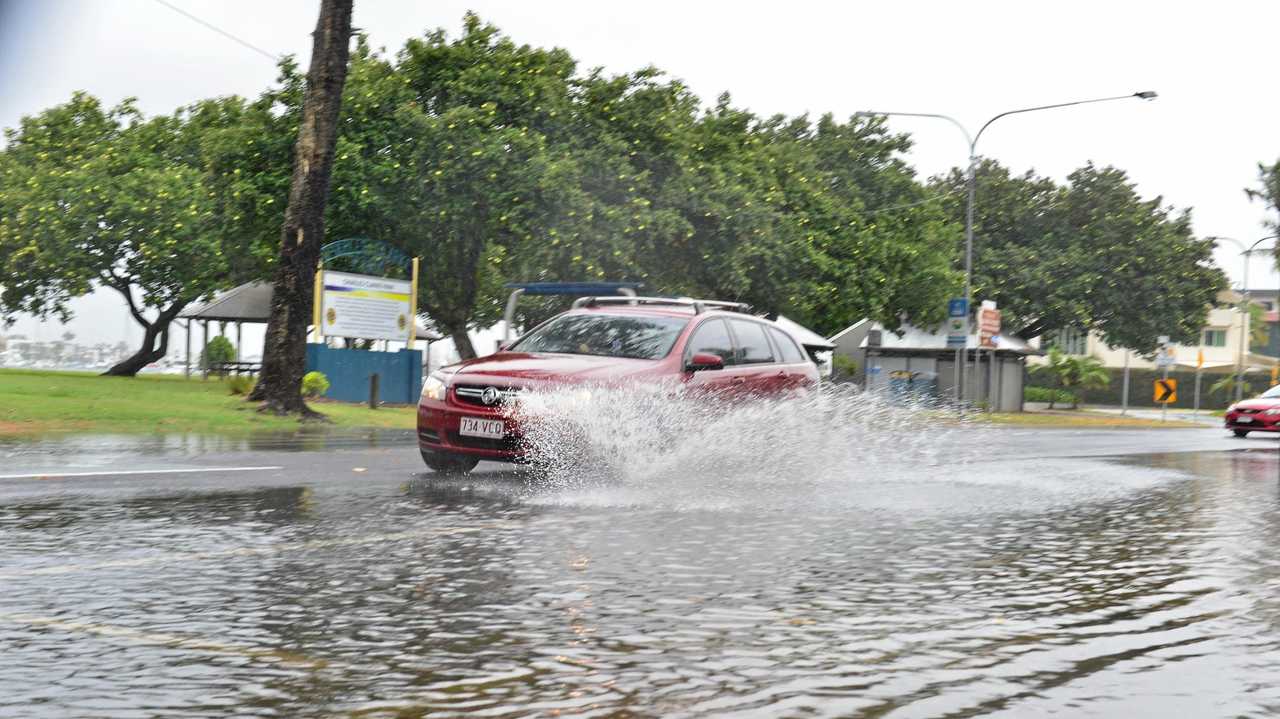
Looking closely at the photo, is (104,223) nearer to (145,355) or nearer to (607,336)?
(145,355)

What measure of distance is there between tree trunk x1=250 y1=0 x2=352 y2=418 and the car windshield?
8.88 metres

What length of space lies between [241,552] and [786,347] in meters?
8.66

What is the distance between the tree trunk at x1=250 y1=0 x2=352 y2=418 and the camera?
2211 centimetres

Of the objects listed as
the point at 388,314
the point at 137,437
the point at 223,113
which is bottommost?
the point at 137,437

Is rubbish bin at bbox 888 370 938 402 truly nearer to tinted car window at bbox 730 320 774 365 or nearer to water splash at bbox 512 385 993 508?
water splash at bbox 512 385 993 508

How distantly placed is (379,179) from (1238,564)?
1191 inches

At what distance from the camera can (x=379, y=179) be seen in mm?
36844

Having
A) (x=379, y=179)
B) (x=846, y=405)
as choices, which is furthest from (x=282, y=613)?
(x=379, y=179)

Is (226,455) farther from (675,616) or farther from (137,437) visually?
(675,616)

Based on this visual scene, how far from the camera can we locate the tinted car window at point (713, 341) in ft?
45.3

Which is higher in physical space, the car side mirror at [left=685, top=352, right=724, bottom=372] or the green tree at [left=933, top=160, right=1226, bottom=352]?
the green tree at [left=933, top=160, right=1226, bottom=352]

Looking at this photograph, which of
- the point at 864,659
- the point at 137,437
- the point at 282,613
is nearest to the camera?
the point at 864,659

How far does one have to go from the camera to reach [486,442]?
12.4m

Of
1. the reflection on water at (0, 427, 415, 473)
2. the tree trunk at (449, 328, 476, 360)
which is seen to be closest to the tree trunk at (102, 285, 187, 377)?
the tree trunk at (449, 328, 476, 360)
